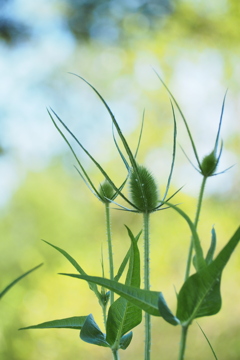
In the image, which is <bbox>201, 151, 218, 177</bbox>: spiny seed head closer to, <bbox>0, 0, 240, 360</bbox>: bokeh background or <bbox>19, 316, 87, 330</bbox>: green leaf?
<bbox>19, 316, 87, 330</bbox>: green leaf

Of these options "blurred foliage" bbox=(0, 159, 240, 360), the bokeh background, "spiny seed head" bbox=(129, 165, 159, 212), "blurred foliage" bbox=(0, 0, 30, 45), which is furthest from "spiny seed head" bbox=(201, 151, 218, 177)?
"blurred foliage" bbox=(0, 0, 30, 45)

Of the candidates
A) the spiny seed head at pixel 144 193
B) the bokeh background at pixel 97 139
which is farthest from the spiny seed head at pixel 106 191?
the bokeh background at pixel 97 139

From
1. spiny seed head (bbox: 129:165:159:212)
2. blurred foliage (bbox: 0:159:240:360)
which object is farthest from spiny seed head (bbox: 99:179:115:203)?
blurred foliage (bbox: 0:159:240:360)

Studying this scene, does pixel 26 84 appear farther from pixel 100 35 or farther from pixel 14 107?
pixel 100 35

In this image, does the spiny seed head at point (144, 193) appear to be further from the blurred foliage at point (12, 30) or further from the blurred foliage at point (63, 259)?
the blurred foliage at point (12, 30)

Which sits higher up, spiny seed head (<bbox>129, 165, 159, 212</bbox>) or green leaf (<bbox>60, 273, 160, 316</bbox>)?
spiny seed head (<bbox>129, 165, 159, 212</bbox>)

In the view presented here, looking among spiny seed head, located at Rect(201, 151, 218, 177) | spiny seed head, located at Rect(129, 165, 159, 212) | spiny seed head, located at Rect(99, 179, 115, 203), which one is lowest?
spiny seed head, located at Rect(129, 165, 159, 212)

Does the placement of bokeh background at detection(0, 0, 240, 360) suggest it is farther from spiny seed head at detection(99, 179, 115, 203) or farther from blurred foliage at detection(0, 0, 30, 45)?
spiny seed head at detection(99, 179, 115, 203)

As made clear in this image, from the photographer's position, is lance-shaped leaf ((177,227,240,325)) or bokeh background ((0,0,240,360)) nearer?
lance-shaped leaf ((177,227,240,325))
